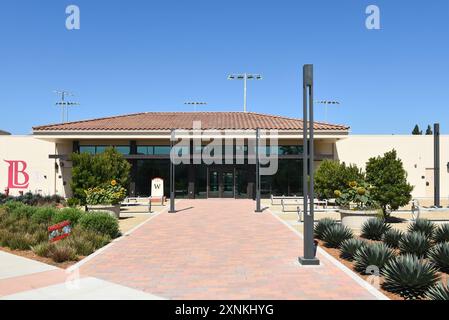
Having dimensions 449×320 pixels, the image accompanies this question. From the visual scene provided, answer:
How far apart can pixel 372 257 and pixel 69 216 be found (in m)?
9.83

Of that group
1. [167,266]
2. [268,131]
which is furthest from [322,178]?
[167,266]

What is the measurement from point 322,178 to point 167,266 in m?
17.3

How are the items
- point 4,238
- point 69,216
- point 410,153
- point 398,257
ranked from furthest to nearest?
point 410,153, point 69,216, point 4,238, point 398,257

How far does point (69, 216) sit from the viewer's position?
12.9 m

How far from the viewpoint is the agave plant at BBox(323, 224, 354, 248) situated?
35.2ft

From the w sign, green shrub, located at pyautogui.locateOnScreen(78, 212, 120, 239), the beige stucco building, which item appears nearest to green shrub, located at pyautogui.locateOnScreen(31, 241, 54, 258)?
green shrub, located at pyautogui.locateOnScreen(78, 212, 120, 239)

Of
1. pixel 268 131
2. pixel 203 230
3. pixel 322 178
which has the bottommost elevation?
pixel 203 230

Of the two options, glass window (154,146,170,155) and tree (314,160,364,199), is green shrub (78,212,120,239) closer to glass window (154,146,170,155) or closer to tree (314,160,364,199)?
tree (314,160,364,199)

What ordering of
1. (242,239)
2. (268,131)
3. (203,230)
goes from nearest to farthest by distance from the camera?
(242,239) < (203,230) < (268,131)

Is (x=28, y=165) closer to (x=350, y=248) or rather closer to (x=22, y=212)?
(x=22, y=212)

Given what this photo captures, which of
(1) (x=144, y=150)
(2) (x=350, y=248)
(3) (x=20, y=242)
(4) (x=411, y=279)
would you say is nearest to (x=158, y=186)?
(1) (x=144, y=150)

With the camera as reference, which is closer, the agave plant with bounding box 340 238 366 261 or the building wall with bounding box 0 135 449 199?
the agave plant with bounding box 340 238 366 261

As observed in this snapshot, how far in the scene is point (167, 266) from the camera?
28.0ft
